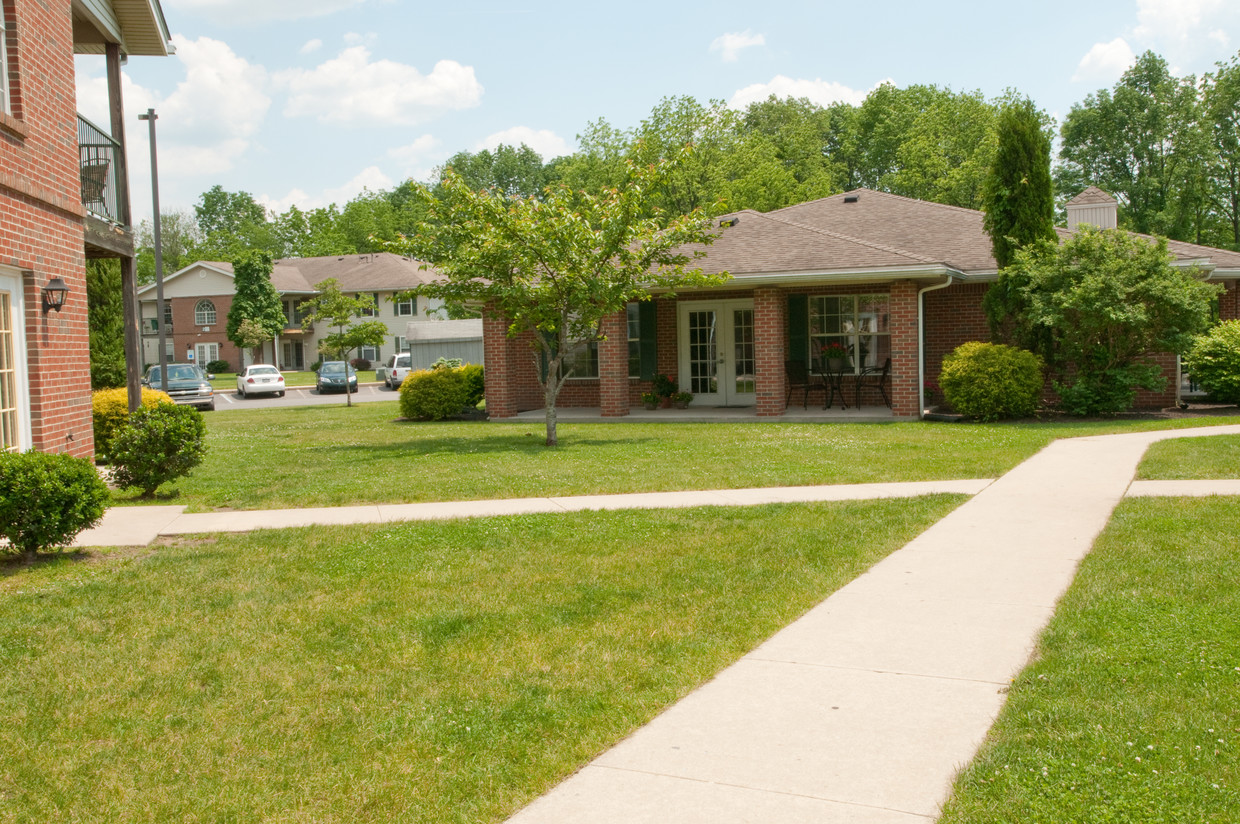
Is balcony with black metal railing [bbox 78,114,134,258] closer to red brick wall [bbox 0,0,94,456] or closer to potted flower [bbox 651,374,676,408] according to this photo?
red brick wall [bbox 0,0,94,456]

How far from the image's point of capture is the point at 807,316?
20047mm

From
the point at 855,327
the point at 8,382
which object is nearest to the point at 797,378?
the point at 855,327

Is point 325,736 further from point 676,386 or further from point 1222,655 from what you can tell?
point 676,386

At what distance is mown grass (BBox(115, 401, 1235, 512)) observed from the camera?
10.6 meters

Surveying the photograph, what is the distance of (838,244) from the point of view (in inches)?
741

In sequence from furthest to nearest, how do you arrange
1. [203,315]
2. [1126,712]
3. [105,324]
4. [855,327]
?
[203,315] → [105,324] → [855,327] → [1126,712]

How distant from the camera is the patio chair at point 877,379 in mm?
19497

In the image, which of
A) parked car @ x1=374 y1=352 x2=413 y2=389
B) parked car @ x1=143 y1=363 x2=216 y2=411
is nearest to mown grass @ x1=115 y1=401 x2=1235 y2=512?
parked car @ x1=143 y1=363 x2=216 y2=411

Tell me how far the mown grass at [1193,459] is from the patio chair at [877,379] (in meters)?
6.94

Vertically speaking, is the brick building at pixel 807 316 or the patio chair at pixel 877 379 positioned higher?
the brick building at pixel 807 316

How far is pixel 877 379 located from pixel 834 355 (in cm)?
100

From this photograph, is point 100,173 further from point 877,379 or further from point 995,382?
point 877,379

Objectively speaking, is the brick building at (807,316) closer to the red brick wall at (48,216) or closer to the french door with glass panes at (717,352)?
the french door with glass panes at (717,352)

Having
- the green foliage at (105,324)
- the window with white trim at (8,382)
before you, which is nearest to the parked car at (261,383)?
the green foliage at (105,324)
